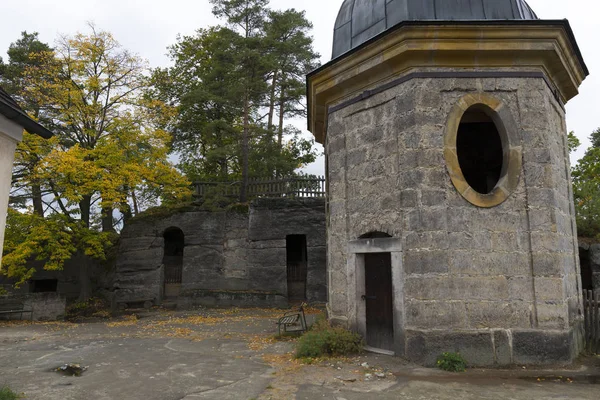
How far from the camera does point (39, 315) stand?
13891mm

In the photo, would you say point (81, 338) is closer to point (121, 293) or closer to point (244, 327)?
point (244, 327)

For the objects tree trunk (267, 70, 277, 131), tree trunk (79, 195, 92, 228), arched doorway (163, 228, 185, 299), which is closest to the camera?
tree trunk (79, 195, 92, 228)

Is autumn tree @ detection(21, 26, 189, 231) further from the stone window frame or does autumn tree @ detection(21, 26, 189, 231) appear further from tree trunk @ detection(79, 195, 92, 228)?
the stone window frame

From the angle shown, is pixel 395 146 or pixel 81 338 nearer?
pixel 395 146

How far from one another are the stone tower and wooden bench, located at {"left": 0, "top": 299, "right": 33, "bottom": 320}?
12.0 meters

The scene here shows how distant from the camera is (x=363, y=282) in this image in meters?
7.55

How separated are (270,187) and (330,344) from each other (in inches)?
496

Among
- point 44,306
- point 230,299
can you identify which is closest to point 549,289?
point 230,299

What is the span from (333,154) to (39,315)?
40.7ft

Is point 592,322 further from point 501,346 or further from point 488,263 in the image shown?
point 488,263

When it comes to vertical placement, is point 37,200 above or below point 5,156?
above

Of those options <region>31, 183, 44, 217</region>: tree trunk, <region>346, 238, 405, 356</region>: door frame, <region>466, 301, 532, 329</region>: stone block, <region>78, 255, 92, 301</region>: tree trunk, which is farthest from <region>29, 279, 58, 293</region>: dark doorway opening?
<region>466, 301, 532, 329</region>: stone block

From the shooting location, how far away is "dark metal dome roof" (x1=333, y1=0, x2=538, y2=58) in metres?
7.04

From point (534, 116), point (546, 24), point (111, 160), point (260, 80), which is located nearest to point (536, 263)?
point (534, 116)
